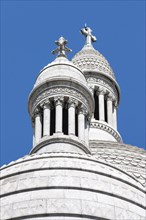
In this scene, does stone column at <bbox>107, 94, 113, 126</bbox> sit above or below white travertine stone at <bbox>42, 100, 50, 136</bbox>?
above

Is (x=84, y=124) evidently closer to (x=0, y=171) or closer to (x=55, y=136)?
(x=55, y=136)

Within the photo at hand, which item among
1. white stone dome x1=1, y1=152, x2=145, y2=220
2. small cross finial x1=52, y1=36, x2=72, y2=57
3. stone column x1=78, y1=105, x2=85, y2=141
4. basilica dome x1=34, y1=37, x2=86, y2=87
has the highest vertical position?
small cross finial x1=52, y1=36, x2=72, y2=57

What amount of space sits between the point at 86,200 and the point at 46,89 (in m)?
8.70

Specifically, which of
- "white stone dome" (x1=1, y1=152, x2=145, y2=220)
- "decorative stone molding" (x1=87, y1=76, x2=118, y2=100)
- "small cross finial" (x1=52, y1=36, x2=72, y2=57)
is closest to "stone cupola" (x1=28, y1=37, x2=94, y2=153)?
"small cross finial" (x1=52, y1=36, x2=72, y2=57)

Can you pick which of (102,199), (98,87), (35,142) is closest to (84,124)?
(35,142)

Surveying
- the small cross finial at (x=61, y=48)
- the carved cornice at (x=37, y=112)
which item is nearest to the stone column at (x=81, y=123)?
the carved cornice at (x=37, y=112)

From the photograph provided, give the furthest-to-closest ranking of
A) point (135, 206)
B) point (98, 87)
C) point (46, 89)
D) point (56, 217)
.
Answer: point (98, 87)
point (46, 89)
point (135, 206)
point (56, 217)

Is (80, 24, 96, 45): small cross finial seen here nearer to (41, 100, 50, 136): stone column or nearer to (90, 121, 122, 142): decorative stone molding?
(90, 121, 122, 142): decorative stone molding

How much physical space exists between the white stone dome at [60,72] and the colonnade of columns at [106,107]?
565 inches

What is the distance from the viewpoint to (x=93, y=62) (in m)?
47.7

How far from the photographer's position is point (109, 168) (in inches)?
941

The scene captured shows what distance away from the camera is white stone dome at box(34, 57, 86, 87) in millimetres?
30078

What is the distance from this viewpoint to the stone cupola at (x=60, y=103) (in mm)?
29328

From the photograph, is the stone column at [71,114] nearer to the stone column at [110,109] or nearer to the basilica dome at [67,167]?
the basilica dome at [67,167]
